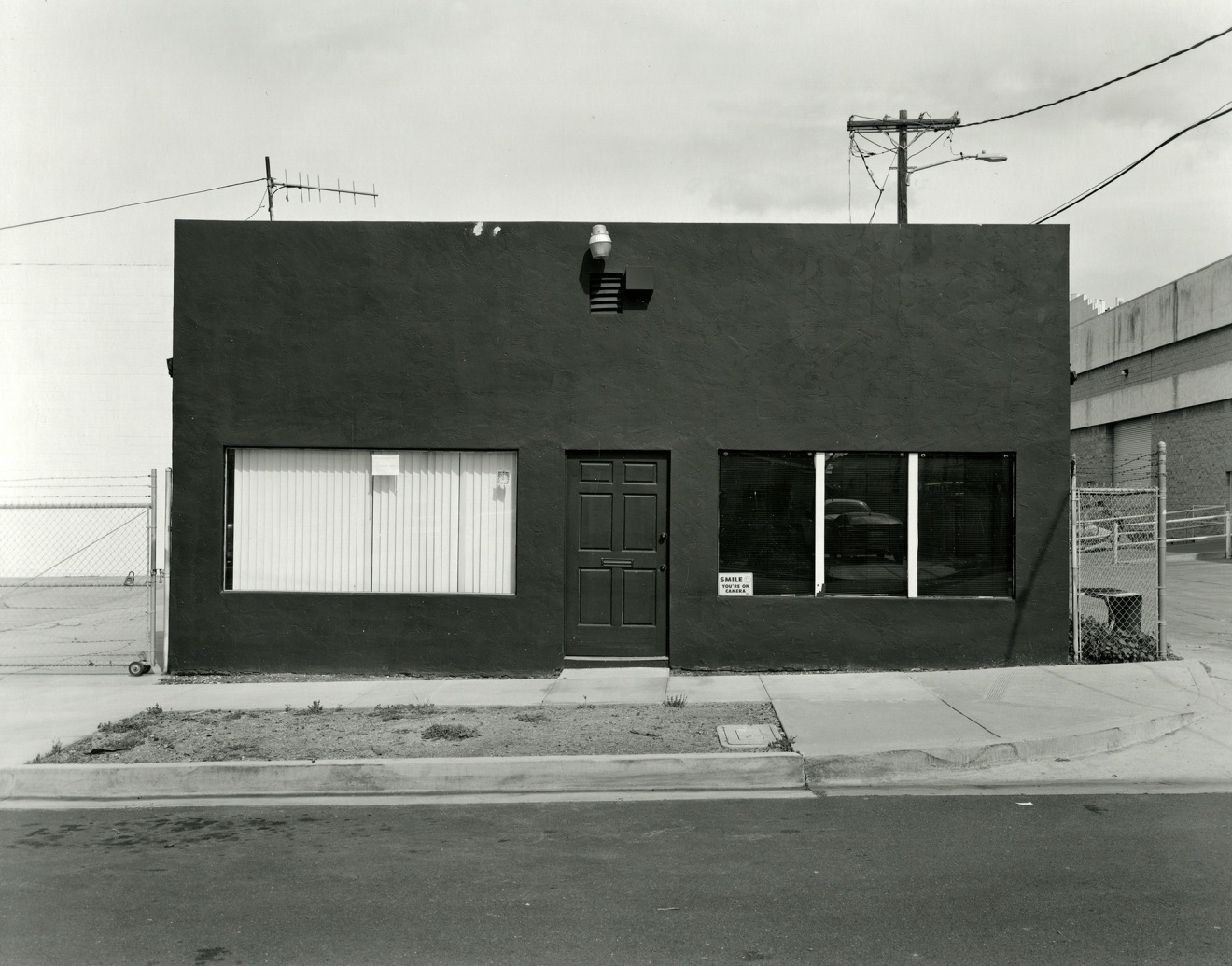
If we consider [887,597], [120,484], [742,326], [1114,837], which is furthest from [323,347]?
[120,484]

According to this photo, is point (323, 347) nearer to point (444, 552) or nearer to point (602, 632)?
point (444, 552)

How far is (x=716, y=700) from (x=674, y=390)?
3341mm

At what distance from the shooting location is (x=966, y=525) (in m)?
11.6

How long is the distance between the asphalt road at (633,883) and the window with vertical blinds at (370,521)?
465 centimetres

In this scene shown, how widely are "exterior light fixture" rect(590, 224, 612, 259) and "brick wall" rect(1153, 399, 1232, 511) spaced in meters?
24.3

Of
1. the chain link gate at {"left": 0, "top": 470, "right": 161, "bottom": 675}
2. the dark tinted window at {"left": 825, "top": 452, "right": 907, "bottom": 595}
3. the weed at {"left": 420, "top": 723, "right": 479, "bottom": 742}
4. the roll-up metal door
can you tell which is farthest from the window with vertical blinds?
the roll-up metal door

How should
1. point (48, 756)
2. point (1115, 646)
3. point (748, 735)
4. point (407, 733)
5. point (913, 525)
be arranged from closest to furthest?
point (48, 756), point (748, 735), point (407, 733), point (913, 525), point (1115, 646)

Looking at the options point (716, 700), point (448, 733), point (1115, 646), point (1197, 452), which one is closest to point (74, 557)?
point (448, 733)

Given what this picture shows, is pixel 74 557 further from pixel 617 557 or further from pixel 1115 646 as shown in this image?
pixel 1115 646

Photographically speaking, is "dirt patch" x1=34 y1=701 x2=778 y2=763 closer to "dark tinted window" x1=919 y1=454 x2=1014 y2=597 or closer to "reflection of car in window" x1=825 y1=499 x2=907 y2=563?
"reflection of car in window" x1=825 y1=499 x2=907 y2=563

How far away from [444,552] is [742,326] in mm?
3988

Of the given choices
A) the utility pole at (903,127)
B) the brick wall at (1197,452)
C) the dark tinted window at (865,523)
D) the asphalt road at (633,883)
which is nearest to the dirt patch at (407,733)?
the asphalt road at (633,883)

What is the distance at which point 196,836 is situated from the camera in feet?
21.8

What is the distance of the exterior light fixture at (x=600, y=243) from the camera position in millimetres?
11172
